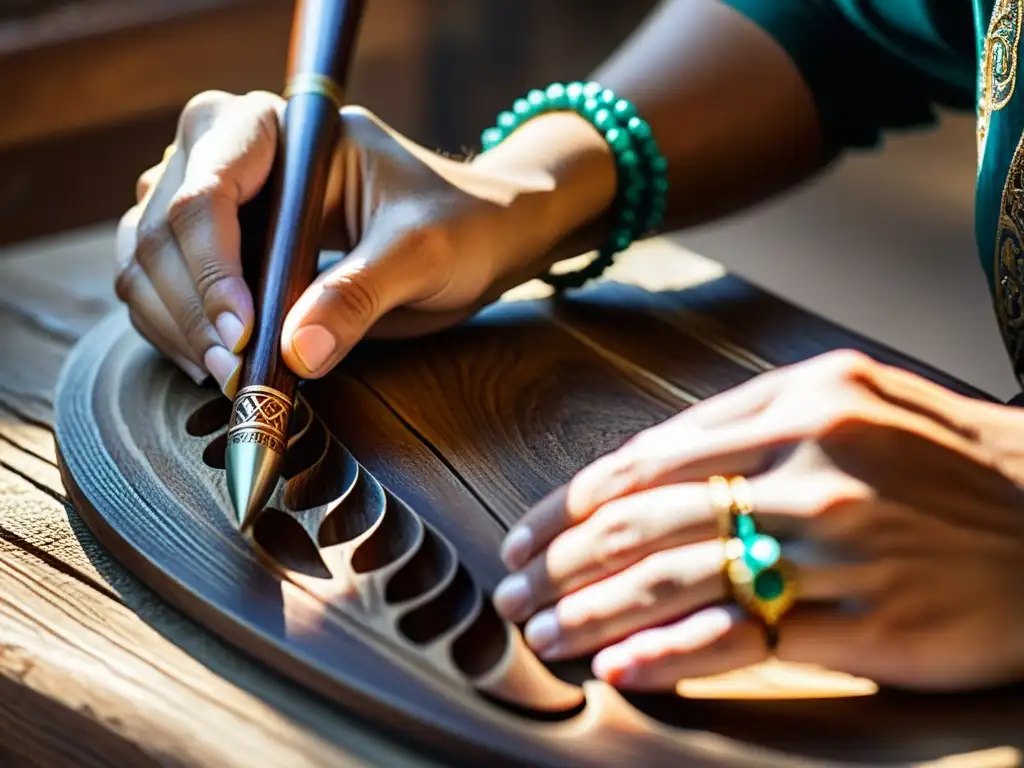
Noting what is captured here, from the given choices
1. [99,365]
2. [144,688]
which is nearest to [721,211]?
[99,365]

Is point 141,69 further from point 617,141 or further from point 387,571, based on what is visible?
point 387,571

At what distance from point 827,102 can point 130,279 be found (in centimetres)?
49

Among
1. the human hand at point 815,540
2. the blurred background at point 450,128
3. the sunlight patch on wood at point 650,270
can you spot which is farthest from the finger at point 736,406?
the blurred background at point 450,128

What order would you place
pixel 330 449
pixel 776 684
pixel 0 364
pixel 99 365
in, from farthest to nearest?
pixel 0 364, pixel 99 365, pixel 330 449, pixel 776 684

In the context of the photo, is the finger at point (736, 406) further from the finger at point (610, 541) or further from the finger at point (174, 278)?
the finger at point (174, 278)

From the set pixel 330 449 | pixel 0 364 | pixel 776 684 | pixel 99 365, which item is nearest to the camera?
pixel 776 684

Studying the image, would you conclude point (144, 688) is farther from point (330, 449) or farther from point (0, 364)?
point (0, 364)

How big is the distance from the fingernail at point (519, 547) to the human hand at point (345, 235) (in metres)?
0.16

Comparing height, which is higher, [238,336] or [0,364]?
[238,336]

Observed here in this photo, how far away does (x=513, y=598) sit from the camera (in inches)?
20.8

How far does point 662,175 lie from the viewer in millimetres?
853

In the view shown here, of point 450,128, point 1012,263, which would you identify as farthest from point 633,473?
point 450,128

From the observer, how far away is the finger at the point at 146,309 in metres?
0.73

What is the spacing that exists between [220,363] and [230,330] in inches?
1.1
